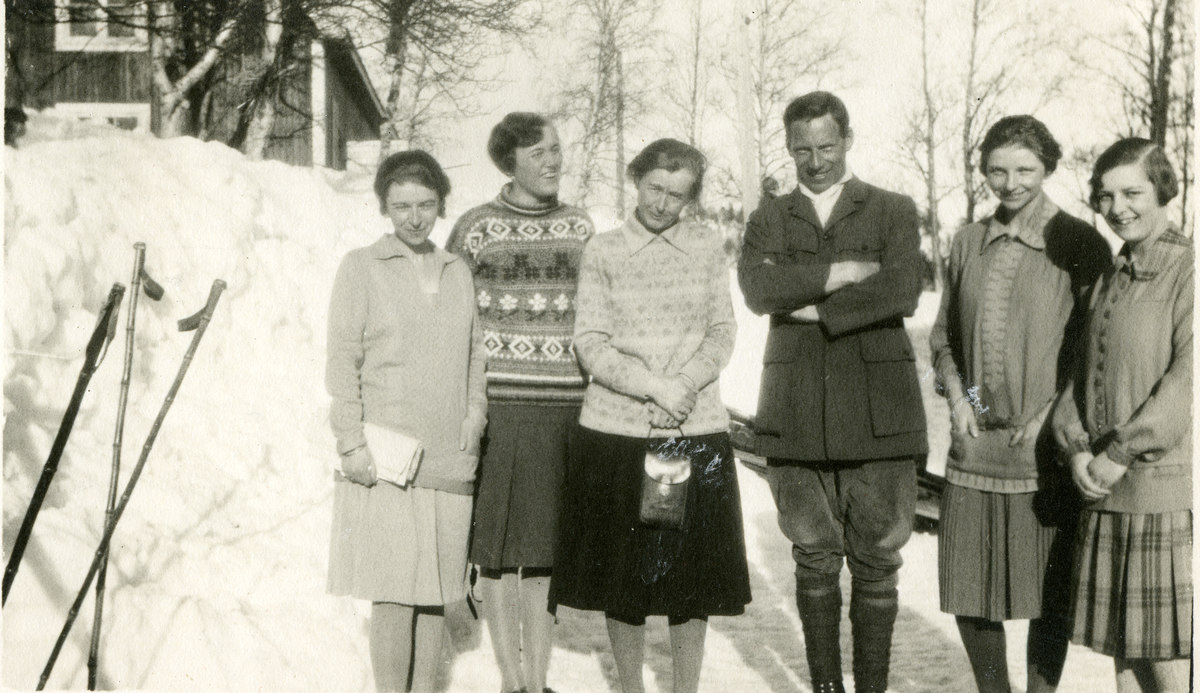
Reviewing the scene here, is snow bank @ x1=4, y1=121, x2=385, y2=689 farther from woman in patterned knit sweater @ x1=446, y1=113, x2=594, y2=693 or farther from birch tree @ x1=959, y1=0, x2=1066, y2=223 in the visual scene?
birch tree @ x1=959, y1=0, x2=1066, y2=223

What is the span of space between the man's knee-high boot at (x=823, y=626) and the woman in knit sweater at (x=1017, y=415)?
0.97ft

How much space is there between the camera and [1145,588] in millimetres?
2463

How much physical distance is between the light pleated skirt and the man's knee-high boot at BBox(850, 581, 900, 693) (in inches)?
44.5

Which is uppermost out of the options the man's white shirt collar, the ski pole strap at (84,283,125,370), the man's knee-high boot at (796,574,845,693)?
the man's white shirt collar

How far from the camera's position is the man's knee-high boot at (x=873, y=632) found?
278cm

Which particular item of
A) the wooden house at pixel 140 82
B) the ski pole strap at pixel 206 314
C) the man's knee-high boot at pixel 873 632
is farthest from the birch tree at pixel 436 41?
the man's knee-high boot at pixel 873 632

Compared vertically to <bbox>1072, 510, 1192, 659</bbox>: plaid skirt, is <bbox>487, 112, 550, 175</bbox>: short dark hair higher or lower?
higher

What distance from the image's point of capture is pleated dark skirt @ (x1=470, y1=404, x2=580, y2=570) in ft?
10.0

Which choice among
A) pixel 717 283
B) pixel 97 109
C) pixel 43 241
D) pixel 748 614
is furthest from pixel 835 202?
pixel 97 109

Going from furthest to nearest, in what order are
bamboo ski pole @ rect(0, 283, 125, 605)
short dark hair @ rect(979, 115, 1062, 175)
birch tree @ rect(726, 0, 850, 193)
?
birch tree @ rect(726, 0, 850, 193), bamboo ski pole @ rect(0, 283, 125, 605), short dark hair @ rect(979, 115, 1062, 175)

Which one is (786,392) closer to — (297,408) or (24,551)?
(24,551)

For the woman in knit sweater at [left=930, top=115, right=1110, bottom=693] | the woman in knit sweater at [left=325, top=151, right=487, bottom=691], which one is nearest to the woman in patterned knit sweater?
the woman in knit sweater at [left=325, top=151, right=487, bottom=691]

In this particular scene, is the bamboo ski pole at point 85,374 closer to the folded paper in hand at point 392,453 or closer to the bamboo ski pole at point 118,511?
the bamboo ski pole at point 118,511

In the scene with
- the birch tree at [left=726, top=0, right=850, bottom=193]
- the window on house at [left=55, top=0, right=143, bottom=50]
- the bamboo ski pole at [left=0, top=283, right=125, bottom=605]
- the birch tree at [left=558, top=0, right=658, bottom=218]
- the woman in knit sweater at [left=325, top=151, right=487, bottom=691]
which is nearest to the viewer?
the woman in knit sweater at [left=325, top=151, right=487, bottom=691]
